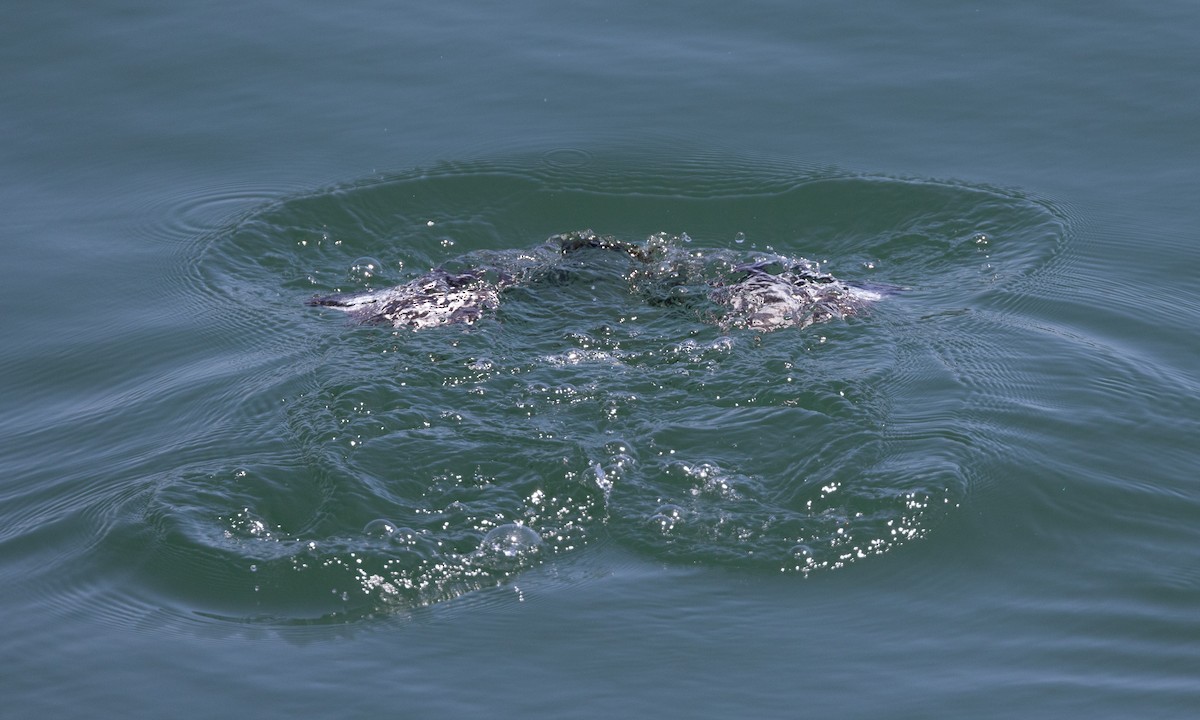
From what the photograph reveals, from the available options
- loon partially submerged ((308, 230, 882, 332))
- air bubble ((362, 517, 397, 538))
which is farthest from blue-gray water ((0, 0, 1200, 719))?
loon partially submerged ((308, 230, 882, 332))

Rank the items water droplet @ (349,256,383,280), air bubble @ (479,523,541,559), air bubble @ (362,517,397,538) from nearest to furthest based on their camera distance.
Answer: air bubble @ (479,523,541,559) < air bubble @ (362,517,397,538) < water droplet @ (349,256,383,280)

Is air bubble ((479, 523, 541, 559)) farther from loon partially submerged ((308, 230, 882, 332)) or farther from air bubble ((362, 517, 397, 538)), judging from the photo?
loon partially submerged ((308, 230, 882, 332))

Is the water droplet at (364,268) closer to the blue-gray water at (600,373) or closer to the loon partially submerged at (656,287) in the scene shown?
the blue-gray water at (600,373)

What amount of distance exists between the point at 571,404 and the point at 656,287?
5.29 ft

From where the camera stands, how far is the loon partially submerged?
28.7ft

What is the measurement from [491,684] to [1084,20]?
31.1 feet

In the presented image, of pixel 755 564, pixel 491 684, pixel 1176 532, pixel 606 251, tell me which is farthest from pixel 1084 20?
pixel 491 684

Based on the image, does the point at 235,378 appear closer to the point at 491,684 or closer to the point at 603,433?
Answer: the point at 603,433

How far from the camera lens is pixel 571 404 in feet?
25.7

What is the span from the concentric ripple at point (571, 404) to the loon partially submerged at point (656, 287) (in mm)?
129

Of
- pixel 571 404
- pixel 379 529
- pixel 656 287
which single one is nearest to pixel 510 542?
pixel 379 529

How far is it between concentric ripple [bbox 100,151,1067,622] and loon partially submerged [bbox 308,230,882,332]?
0.13m

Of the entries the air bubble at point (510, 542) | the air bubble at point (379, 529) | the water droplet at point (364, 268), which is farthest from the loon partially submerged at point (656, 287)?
the air bubble at point (510, 542)

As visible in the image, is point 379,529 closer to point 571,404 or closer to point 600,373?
point 571,404
